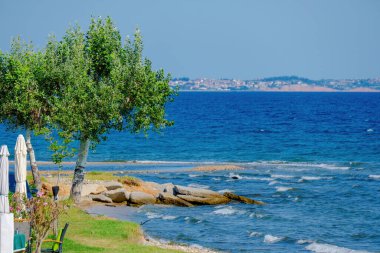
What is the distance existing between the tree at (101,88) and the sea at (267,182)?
4.99m

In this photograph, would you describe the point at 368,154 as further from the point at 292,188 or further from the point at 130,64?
the point at 130,64

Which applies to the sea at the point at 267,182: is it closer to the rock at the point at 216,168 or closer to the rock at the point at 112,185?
the rock at the point at 216,168

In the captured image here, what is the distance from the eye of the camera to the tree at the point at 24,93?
118 ft

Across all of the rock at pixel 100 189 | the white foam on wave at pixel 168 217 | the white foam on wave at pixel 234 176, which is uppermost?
the rock at pixel 100 189

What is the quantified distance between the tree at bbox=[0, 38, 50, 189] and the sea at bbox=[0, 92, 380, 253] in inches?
234

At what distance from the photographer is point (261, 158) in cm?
7838

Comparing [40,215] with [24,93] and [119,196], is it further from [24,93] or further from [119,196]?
[119,196]

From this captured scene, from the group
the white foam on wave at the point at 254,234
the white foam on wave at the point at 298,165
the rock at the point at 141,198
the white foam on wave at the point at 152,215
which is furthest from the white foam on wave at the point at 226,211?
the white foam on wave at the point at 298,165

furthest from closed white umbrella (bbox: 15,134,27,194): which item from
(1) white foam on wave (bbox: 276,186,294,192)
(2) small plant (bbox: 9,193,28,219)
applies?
(1) white foam on wave (bbox: 276,186,294,192)

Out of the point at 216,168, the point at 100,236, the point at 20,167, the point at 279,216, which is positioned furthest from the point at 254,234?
the point at 216,168

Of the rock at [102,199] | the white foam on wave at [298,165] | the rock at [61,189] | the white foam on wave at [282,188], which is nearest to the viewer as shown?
the rock at [61,189]

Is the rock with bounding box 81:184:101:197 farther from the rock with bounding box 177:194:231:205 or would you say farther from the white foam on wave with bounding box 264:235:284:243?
the white foam on wave with bounding box 264:235:284:243

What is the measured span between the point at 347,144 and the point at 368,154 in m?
12.2

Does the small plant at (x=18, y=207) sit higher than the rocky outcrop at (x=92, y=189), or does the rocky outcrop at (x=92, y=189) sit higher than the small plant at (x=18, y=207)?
the small plant at (x=18, y=207)
